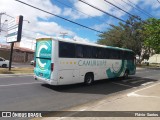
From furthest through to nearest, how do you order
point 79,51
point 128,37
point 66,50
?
point 128,37 < point 79,51 < point 66,50

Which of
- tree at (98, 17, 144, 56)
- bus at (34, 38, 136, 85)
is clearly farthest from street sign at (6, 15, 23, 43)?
tree at (98, 17, 144, 56)

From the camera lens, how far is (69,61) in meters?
13.2

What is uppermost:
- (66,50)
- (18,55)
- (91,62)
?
(18,55)

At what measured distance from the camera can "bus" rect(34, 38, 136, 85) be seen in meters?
12.4

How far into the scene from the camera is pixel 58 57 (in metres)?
12.4

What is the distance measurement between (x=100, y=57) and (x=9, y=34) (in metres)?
13.5

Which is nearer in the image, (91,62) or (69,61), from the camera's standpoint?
(69,61)

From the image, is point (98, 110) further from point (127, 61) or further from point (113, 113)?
point (127, 61)

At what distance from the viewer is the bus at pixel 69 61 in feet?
40.5

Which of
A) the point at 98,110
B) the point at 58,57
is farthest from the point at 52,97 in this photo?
the point at 98,110

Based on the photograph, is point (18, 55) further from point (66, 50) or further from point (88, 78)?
point (66, 50)

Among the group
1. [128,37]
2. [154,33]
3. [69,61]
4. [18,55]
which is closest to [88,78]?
[69,61]

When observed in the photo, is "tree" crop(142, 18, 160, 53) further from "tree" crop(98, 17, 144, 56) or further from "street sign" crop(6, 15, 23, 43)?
"tree" crop(98, 17, 144, 56)

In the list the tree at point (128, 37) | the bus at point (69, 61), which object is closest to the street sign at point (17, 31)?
the bus at point (69, 61)
